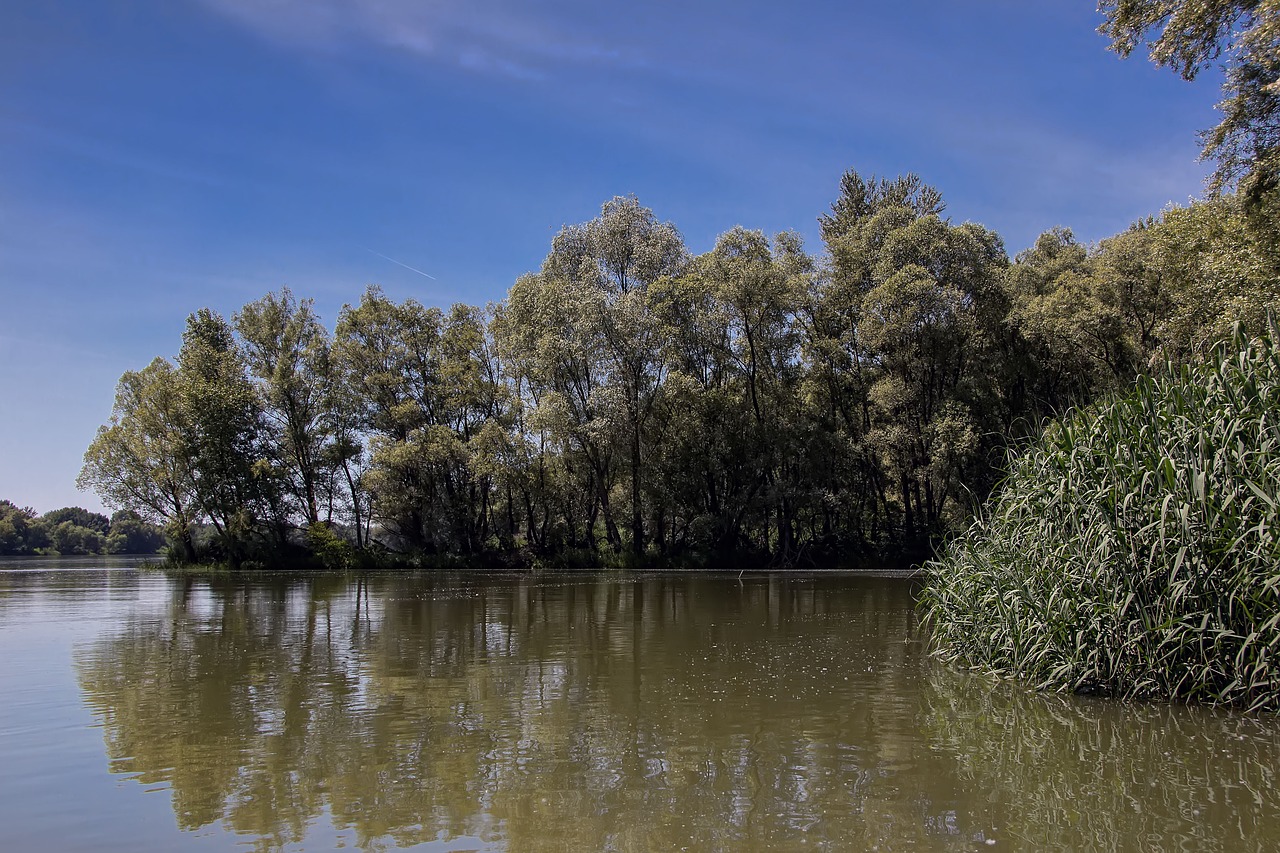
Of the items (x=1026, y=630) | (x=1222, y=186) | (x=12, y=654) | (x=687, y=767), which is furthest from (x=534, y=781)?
(x=1222, y=186)

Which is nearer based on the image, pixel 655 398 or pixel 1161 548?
pixel 1161 548

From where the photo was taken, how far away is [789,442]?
4525 centimetres

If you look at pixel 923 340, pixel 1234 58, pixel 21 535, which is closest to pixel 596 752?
pixel 1234 58

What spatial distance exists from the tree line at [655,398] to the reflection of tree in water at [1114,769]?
25.4 meters

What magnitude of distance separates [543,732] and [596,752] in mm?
1016

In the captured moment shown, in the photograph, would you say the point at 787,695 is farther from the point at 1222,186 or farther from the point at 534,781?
the point at 1222,186

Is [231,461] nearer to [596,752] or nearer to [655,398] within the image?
[655,398]

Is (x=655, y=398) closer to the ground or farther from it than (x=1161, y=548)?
farther from it

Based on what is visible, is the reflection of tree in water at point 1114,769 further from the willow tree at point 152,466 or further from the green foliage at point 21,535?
the green foliage at point 21,535

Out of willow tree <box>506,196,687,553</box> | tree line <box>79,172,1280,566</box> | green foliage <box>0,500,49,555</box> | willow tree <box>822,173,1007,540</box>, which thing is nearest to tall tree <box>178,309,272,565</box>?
tree line <box>79,172,1280,566</box>

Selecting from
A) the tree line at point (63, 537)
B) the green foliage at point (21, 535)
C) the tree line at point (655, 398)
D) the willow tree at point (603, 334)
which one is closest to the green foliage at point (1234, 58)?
the tree line at point (655, 398)

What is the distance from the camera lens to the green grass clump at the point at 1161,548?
920 cm

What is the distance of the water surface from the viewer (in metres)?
6.47

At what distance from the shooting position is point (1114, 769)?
7754mm
